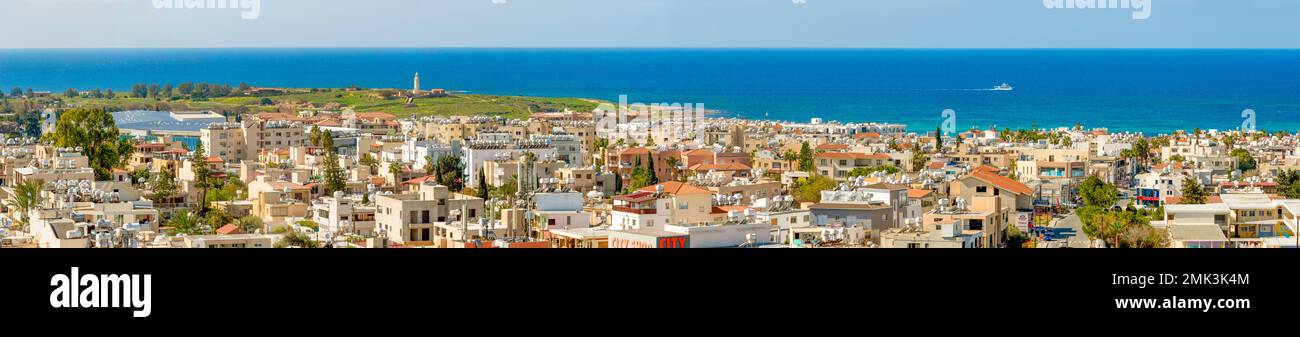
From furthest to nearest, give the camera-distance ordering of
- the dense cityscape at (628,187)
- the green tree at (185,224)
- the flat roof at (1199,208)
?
the green tree at (185,224), the flat roof at (1199,208), the dense cityscape at (628,187)

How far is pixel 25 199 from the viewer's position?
10203mm

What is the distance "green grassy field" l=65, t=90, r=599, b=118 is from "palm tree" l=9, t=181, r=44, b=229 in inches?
586

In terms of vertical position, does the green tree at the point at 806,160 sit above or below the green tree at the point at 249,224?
above

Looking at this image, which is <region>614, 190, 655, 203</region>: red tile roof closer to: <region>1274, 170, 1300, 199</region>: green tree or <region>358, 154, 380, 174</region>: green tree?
<region>1274, 170, 1300, 199</region>: green tree

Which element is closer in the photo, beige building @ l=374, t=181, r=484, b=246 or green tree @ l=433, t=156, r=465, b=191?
beige building @ l=374, t=181, r=484, b=246

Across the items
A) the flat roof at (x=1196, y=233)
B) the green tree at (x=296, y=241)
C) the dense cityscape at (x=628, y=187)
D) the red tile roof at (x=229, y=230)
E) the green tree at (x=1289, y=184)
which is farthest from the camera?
the green tree at (x=1289, y=184)

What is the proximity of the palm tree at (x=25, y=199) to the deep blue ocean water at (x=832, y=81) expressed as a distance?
1757 centimetres

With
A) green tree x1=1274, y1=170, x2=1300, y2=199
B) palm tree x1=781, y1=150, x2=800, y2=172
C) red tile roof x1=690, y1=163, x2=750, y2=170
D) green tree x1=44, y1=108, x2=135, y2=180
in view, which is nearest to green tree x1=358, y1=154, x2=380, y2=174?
green tree x1=44, y1=108, x2=135, y2=180

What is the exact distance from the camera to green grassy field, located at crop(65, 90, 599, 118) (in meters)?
27.1

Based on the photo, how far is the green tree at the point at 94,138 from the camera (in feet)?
48.2

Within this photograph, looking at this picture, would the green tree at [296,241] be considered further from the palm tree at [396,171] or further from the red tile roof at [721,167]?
the red tile roof at [721,167]

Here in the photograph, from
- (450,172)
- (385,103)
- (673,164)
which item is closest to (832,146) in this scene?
(673,164)

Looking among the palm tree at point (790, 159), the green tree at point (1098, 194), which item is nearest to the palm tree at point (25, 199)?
the palm tree at point (790, 159)
